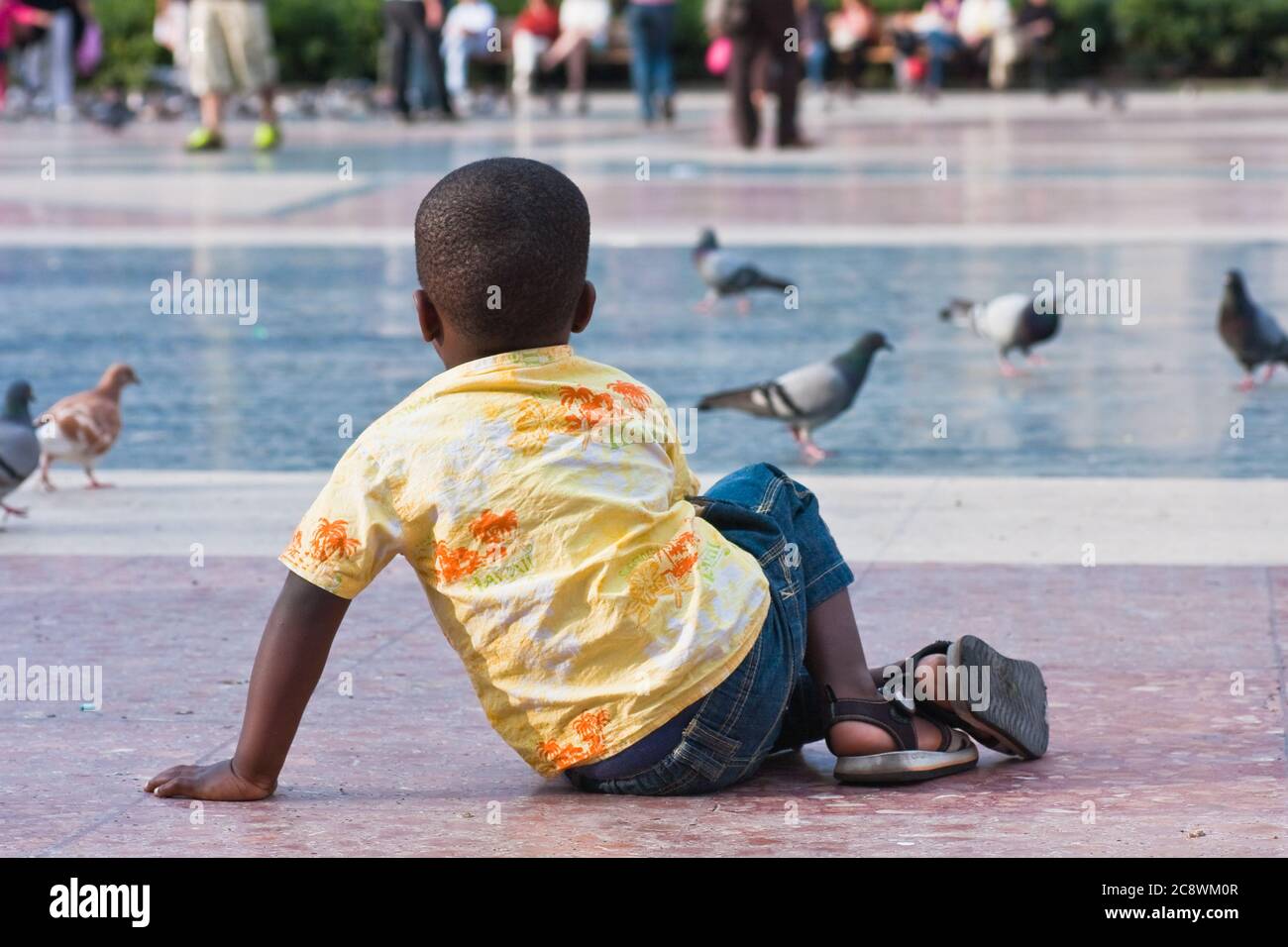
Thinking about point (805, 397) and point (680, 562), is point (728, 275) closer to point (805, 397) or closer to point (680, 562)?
point (805, 397)

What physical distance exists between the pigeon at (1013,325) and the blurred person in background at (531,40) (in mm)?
22632

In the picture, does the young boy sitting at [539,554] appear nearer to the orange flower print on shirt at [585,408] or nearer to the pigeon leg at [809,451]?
the orange flower print on shirt at [585,408]

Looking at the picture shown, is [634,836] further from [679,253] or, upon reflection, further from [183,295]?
[679,253]

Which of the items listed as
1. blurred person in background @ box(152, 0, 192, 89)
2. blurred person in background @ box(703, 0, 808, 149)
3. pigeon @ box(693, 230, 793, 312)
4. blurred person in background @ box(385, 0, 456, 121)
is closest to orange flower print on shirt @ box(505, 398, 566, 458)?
pigeon @ box(693, 230, 793, 312)

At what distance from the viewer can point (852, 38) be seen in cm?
3238

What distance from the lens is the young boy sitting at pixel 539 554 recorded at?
3.37 m

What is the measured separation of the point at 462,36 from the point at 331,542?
27.1 meters

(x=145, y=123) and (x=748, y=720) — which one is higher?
(x=145, y=123)

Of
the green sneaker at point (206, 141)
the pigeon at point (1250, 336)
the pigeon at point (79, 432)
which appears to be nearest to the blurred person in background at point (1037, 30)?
the green sneaker at point (206, 141)

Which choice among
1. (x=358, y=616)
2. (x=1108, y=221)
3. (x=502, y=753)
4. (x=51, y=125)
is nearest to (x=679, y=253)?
(x=1108, y=221)

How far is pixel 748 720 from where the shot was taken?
3.54 m

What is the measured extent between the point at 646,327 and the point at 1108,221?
481 cm

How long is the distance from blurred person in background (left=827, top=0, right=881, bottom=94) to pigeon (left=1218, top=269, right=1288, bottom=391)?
78.7ft

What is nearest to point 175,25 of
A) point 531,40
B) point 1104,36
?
point 531,40
